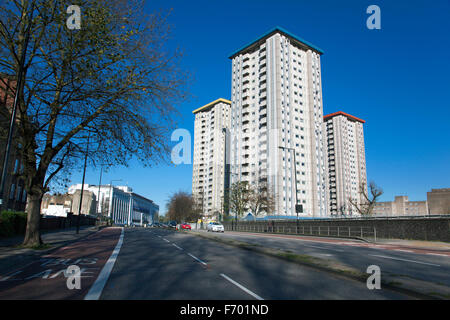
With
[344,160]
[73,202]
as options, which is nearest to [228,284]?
[73,202]

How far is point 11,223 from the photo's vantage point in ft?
68.1

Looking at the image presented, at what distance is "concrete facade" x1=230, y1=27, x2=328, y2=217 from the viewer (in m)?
82.2

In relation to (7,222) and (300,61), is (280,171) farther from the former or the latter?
(7,222)

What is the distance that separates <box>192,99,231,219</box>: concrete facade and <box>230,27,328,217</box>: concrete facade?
28.5m

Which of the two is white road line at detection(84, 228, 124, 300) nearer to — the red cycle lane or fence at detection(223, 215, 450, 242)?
the red cycle lane

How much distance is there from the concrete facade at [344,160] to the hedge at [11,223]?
121 meters

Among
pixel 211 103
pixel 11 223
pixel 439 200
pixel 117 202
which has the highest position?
pixel 211 103

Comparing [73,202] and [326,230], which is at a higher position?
[73,202]

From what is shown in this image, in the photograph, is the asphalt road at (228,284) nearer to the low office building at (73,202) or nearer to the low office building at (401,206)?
the low office building at (73,202)

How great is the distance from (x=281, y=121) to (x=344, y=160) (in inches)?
2539

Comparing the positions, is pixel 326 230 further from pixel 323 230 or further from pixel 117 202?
pixel 117 202

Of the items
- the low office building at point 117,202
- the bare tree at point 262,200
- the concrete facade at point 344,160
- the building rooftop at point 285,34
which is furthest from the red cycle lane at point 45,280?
the low office building at point 117,202
